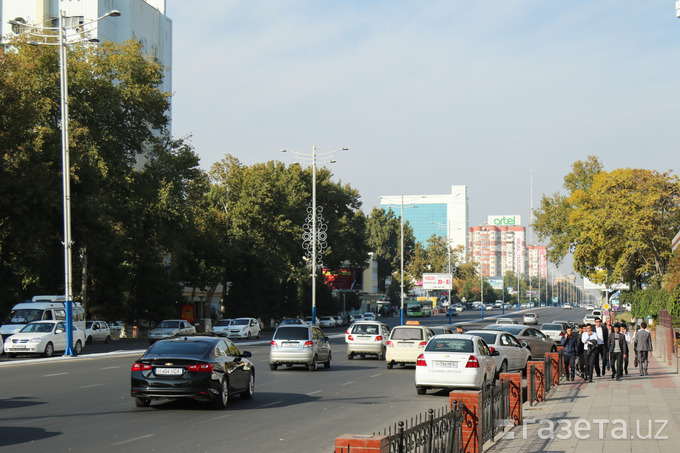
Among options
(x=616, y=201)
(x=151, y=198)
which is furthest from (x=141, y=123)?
(x=616, y=201)

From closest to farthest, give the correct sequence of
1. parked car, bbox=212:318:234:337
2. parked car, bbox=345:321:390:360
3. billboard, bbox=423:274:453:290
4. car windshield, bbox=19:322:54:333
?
parked car, bbox=345:321:390:360 < car windshield, bbox=19:322:54:333 < parked car, bbox=212:318:234:337 < billboard, bbox=423:274:453:290

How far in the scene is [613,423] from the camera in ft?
46.6

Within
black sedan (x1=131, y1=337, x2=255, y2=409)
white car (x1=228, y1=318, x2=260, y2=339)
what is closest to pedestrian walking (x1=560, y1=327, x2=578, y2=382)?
black sedan (x1=131, y1=337, x2=255, y2=409)

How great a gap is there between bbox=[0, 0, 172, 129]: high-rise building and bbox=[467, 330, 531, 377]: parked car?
64.5m

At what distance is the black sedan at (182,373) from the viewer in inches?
602

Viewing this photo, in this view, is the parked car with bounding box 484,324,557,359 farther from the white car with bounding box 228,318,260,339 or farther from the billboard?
the billboard

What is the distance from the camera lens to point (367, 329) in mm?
35656

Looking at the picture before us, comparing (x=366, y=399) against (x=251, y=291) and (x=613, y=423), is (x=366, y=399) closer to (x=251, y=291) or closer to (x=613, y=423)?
(x=613, y=423)

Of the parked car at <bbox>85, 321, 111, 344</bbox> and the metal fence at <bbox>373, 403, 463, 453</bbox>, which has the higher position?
the metal fence at <bbox>373, 403, 463, 453</bbox>

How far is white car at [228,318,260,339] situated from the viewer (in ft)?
186

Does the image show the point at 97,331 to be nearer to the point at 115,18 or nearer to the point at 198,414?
the point at 198,414

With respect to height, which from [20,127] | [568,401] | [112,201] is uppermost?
[20,127]

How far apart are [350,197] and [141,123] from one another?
36.8 metres

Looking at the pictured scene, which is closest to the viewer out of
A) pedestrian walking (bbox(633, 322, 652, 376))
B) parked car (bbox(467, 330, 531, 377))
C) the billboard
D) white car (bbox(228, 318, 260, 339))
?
parked car (bbox(467, 330, 531, 377))
